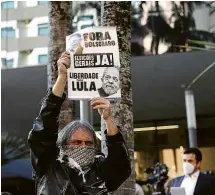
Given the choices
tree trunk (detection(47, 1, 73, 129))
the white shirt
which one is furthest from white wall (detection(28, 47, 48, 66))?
the white shirt

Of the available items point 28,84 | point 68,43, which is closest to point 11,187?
point 28,84

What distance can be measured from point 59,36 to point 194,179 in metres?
2.09

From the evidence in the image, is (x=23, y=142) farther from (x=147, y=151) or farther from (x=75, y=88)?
(x=75, y=88)

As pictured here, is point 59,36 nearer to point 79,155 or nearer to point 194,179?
point 194,179

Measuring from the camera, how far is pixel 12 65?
10.4 m

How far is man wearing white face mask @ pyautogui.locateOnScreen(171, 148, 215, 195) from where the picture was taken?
492 cm

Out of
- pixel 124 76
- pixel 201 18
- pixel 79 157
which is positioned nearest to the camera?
pixel 79 157

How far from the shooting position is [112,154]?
8.19ft

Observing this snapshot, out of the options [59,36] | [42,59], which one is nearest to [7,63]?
[42,59]

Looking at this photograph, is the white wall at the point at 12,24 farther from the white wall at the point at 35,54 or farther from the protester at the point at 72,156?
the protester at the point at 72,156

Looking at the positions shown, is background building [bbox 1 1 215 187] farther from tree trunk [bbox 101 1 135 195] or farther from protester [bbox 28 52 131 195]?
protester [bbox 28 52 131 195]

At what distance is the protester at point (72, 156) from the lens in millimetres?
2414

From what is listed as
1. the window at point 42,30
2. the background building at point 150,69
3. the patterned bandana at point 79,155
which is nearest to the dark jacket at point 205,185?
the patterned bandana at point 79,155

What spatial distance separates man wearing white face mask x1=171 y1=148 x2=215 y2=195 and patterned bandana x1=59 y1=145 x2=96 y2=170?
271 cm
